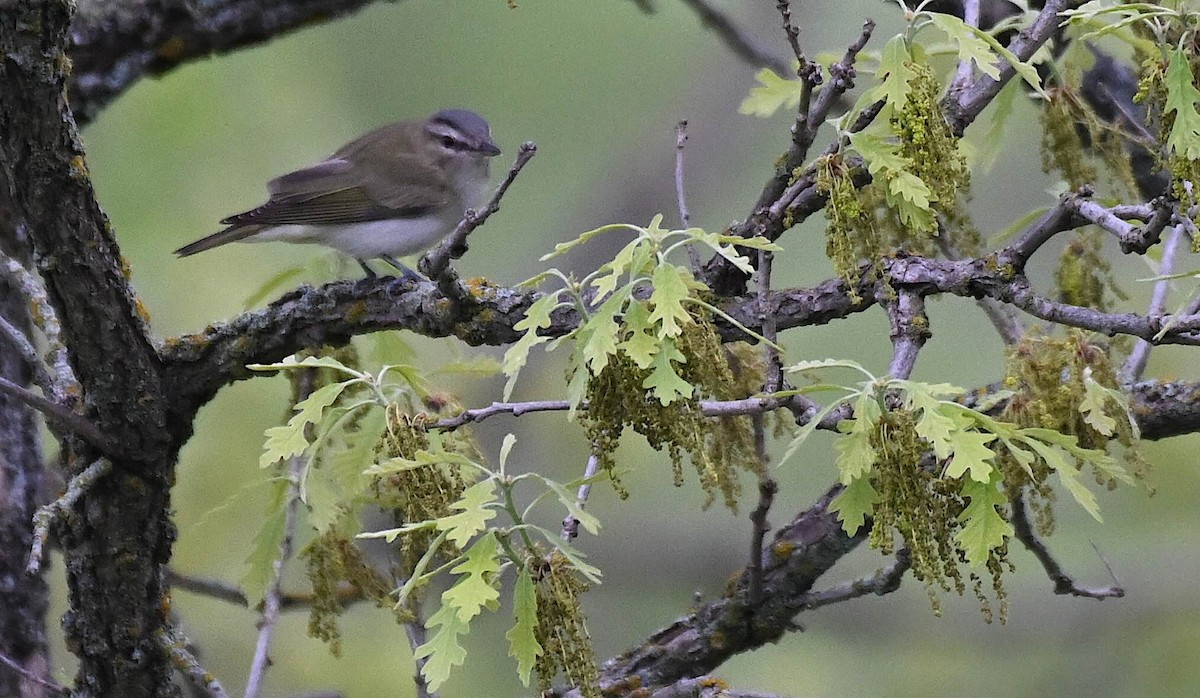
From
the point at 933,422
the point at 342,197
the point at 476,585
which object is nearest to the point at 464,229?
the point at 476,585

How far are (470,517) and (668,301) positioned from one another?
1.41 feet

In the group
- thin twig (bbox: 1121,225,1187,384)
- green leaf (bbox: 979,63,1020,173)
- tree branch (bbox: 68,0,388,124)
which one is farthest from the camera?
tree branch (bbox: 68,0,388,124)

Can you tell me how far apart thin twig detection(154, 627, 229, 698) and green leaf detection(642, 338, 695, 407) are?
1436 mm

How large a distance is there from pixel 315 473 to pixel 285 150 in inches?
195

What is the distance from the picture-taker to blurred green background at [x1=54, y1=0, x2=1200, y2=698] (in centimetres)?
577

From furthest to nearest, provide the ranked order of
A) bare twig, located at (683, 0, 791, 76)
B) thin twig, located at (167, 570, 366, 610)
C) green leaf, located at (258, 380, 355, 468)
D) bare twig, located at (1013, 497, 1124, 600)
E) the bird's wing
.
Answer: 1. the bird's wing
2. bare twig, located at (683, 0, 791, 76)
3. thin twig, located at (167, 570, 366, 610)
4. bare twig, located at (1013, 497, 1124, 600)
5. green leaf, located at (258, 380, 355, 468)

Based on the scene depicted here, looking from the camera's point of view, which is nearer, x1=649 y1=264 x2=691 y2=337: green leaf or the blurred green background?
x1=649 y1=264 x2=691 y2=337: green leaf

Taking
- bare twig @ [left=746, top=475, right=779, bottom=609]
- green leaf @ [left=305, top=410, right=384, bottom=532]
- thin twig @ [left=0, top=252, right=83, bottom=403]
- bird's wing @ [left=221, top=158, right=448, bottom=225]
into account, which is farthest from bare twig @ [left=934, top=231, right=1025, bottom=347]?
thin twig @ [left=0, top=252, right=83, bottom=403]

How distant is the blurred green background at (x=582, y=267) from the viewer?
5.77 metres

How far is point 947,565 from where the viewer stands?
1.80m

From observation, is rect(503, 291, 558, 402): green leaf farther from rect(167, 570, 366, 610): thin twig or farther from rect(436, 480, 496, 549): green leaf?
rect(167, 570, 366, 610): thin twig

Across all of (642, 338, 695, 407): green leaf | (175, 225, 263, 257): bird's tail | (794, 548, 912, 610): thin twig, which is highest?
(175, 225, 263, 257): bird's tail

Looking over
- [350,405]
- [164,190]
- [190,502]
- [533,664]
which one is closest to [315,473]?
[350,405]

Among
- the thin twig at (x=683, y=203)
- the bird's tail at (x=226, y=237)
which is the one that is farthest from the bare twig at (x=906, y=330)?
the bird's tail at (x=226, y=237)
